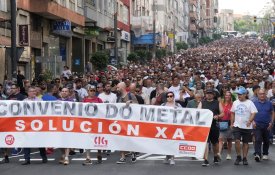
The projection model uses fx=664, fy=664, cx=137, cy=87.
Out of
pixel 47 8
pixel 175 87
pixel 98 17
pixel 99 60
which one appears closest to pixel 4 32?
pixel 47 8

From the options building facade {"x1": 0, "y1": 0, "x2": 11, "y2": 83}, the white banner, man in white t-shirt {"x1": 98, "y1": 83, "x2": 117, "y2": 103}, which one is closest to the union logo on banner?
the white banner

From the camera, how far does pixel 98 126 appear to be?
13.2 m

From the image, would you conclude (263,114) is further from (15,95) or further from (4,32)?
(4,32)

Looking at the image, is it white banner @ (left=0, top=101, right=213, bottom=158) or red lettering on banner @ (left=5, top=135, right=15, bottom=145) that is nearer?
white banner @ (left=0, top=101, right=213, bottom=158)

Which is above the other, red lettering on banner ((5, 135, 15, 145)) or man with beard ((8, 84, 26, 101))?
man with beard ((8, 84, 26, 101))

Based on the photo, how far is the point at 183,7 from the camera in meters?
126

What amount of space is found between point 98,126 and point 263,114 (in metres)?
3.42

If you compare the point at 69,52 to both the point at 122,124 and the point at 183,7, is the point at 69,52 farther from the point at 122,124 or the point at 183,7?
the point at 183,7

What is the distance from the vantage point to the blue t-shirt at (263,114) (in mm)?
13688

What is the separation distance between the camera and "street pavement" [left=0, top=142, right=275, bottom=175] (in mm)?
11883

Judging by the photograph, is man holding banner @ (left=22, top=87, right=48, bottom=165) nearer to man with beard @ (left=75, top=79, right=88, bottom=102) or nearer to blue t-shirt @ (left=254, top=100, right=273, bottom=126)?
blue t-shirt @ (left=254, top=100, right=273, bottom=126)

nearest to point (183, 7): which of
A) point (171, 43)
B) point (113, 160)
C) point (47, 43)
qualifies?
point (171, 43)

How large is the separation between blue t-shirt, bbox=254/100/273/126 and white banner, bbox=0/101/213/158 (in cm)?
155

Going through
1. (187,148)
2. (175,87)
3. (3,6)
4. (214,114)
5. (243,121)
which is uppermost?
(3,6)
